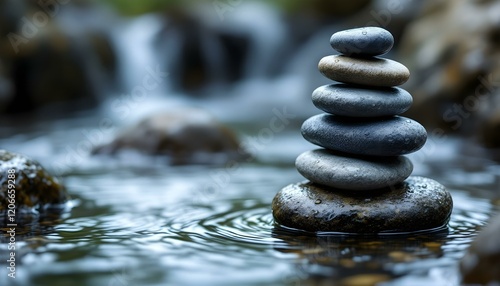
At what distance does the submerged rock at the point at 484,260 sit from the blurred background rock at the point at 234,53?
20.1ft

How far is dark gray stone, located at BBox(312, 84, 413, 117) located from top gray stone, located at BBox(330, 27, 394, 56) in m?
0.27

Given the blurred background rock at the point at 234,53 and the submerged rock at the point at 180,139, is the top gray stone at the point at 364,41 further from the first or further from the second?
the blurred background rock at the point at 234,53

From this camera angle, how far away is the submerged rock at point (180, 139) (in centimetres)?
905

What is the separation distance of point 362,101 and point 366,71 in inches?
8.8

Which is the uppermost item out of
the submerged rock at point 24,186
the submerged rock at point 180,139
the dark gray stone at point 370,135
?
the submerged rock at point 180,139

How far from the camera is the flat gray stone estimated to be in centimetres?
484

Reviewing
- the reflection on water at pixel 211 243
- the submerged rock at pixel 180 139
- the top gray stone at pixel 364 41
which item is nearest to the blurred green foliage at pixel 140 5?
the submerged rock at pixel 180 139

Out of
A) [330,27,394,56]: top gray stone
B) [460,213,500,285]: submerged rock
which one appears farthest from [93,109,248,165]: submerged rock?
[460,213,500,285]: submerged rock

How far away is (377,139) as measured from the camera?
490 cm

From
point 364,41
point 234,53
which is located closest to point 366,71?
point 364,41

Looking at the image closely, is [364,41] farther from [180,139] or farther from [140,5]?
[140,5]

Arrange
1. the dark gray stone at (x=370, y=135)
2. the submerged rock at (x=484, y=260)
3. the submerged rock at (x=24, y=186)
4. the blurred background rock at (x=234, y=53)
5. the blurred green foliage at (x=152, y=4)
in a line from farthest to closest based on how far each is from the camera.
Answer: the blurred green foliage at (x=152, y=4) < the blurred background rock at (x=234, y=53) < the submerged rock at (x=24, y=186) < the dark gray stone at (x=370, y=135) < the submerged rock at (x=484, y=260)

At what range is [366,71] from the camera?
16.3ft

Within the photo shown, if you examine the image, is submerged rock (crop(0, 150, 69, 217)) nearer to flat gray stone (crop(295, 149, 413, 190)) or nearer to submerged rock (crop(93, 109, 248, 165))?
flat gray stone (crop(295, 149, 413, 190))
